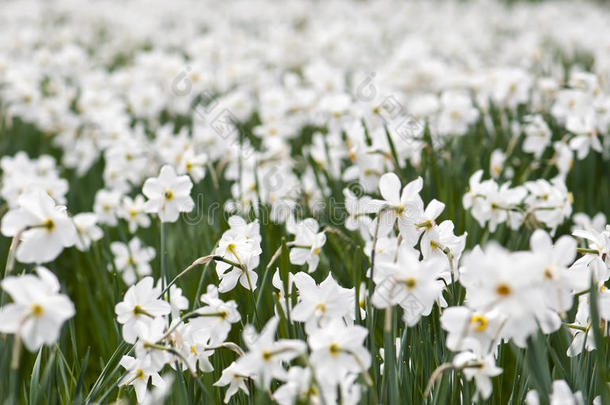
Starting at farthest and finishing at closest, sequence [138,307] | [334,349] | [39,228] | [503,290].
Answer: [138,307] < [39,228] < [334,349] < [503,290]

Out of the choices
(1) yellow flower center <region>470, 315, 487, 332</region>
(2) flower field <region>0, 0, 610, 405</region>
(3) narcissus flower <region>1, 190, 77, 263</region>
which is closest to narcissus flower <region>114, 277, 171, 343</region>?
(2) flower field <region>0, 0, 610, 405</region>

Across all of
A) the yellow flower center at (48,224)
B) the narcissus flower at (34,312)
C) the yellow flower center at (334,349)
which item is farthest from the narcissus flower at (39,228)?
the yellow flower center at (334,349)

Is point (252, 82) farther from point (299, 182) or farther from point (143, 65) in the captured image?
point (299, 182)

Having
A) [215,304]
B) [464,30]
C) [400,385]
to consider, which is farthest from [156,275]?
[464,30]

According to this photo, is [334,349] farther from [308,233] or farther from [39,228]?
[39,228]

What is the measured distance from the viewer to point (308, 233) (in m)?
1.75

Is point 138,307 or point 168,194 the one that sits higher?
point 168,194

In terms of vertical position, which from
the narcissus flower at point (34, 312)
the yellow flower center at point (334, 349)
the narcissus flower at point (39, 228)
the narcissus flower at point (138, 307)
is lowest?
the yellow flower center at point (334, 349)

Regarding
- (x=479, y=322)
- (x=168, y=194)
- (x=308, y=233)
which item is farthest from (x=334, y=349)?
(x=168, y=194)

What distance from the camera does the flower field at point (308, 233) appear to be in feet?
4.05

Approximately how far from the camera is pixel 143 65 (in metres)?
5.02

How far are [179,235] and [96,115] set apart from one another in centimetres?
162

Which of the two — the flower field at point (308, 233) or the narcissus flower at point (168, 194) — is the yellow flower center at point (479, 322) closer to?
the flower field at point (308, 233)

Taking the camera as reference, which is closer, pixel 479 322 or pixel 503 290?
pixel 503 290
